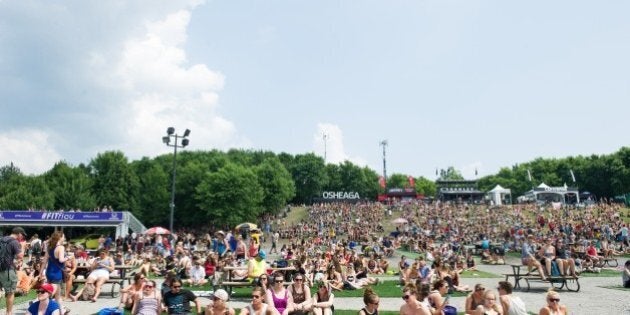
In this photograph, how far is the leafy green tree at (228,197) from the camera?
5347 cm

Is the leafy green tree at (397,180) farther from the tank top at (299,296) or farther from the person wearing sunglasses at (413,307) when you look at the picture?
the person wearing sunglasses at (413,307)

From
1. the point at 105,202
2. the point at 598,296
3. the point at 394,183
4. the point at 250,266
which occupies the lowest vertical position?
the point at 598,296

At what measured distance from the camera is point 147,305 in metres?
7.96

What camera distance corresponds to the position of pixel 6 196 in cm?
4919

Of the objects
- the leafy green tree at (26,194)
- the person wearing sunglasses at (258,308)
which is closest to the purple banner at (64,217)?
the leafy green tree at (26,194)

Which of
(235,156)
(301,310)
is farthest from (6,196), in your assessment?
(301,310)

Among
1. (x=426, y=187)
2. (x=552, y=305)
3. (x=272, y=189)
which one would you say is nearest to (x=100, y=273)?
(x=552, y=305)

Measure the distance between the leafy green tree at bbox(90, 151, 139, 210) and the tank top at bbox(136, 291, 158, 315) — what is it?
5446 centimetres

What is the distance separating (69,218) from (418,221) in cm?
3191

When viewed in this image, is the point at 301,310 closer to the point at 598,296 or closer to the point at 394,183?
the point at 598,296

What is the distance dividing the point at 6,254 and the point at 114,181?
53956mm

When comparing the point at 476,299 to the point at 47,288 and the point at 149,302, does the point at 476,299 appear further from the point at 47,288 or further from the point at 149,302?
the point at 47,288

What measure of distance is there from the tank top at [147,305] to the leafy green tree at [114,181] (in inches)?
2144

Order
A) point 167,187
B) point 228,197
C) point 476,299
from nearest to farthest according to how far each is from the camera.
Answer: point 476,299
point 228,197
point 167,187
